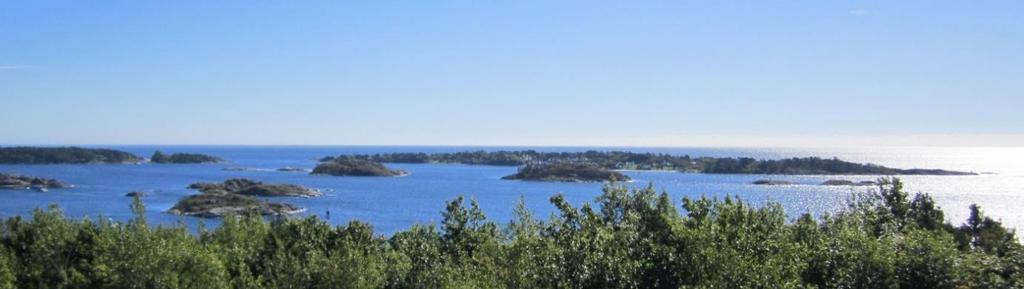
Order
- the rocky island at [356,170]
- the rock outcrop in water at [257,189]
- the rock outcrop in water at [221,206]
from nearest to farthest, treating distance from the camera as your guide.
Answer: the rock outcrop in water at [221,206] < the rock outcrop in water at [257,189] < the rocky island at [356,170]

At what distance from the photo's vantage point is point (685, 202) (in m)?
29.1

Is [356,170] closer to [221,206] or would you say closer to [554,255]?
[221,206]

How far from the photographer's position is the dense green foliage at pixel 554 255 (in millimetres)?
19906

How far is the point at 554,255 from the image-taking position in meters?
20.4

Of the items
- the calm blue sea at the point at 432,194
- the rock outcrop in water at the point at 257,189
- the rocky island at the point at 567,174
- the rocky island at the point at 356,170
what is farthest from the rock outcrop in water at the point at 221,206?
the rocky island at the point at 356,170

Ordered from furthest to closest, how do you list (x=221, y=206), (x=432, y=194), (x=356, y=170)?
1. (x=356, y=170)
2. (x=432, y=194)
3. (x=221, y=206)

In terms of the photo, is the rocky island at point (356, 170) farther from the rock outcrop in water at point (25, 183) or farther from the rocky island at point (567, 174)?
the rock outcrop in water at point (25, 183)

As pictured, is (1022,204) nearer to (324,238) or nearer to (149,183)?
(324,238)

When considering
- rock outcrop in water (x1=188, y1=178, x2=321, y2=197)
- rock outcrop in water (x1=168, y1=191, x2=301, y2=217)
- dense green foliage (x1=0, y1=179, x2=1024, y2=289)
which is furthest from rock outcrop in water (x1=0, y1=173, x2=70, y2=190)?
dense green foliage (x1=0, y1=179, x2=1024, y2=289)

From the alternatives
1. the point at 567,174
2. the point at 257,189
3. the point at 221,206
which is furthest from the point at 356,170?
the point at 221,206

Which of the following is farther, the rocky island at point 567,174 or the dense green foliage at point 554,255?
the rocky island at point 567,174

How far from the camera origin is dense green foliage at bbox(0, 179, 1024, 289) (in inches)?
784

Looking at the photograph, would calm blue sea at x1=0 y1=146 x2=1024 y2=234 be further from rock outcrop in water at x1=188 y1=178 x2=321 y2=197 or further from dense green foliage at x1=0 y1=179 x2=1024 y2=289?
dense green foliage at x1=0 y1=179 x2=1024 y2=289

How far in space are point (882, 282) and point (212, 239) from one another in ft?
85.7
